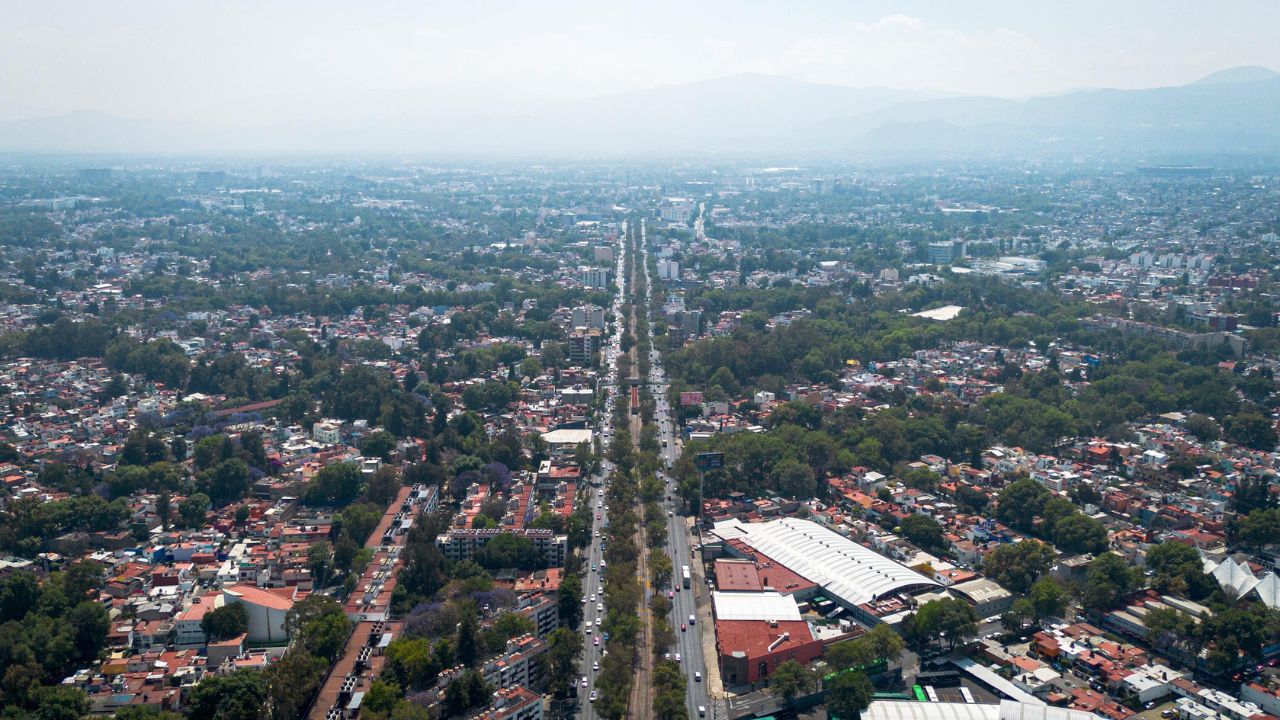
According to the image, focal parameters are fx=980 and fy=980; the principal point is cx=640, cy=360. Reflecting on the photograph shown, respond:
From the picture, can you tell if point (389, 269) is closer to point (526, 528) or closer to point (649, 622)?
point (526, 528)

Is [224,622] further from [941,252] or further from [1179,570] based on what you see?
[941,252]

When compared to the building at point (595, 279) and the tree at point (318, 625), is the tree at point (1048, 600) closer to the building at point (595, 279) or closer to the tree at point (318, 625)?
the tree at point (318, 625)

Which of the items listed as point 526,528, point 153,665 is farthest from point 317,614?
point 526,528

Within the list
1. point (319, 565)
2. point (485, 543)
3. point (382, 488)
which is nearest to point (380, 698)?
point (319, 565)

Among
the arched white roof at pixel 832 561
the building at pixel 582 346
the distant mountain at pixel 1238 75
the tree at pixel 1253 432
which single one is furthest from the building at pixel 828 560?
the distant mountain at pixel 1238 75

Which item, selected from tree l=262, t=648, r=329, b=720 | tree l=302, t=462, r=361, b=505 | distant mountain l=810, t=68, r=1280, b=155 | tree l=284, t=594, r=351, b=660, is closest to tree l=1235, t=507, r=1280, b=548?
tree l=284, t=594, r=351, b=660

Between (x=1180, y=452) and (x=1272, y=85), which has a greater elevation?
(x=1272, y=85)
